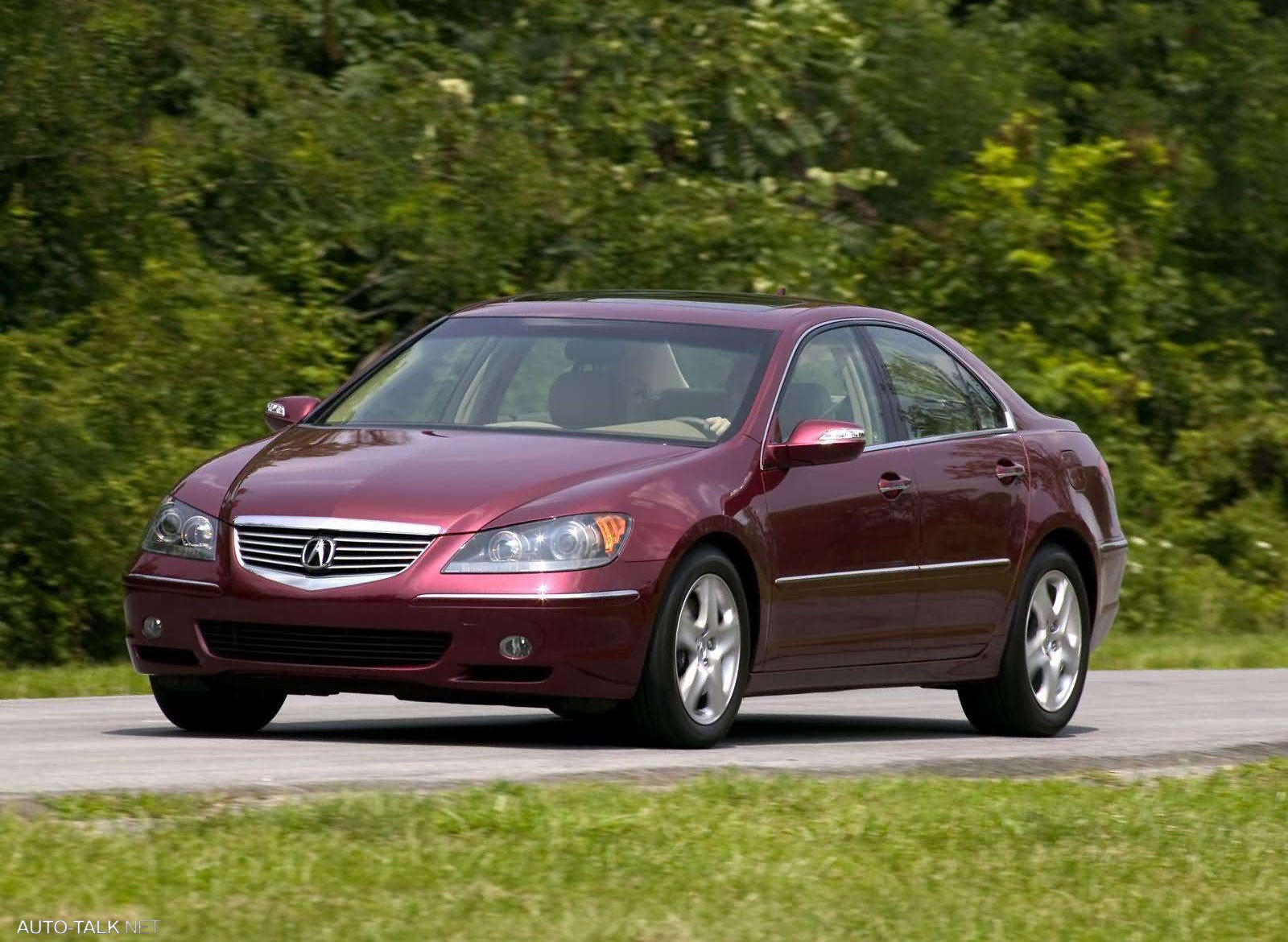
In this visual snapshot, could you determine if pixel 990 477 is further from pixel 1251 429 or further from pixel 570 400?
pixel 1251 429

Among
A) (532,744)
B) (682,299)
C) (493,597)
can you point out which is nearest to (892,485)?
(682,299)

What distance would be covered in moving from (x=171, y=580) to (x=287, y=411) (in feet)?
4.33

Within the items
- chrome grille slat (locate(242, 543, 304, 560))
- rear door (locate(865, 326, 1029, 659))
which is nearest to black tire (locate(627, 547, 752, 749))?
chrome grille slat (locate(242, 543, 304, 560))

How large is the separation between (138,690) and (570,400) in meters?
4.04

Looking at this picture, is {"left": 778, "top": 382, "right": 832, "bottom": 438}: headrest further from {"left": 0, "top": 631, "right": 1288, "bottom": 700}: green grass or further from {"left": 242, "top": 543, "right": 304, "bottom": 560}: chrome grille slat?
{"left": 0, "top": 631, "right": 1288, "bottom": 700}: green grass

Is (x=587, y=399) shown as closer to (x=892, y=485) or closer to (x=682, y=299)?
(x=682, y=299)

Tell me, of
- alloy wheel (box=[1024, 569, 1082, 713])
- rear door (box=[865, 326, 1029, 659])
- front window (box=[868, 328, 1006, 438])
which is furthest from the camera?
alloy wheel (box=[1024, 569, 1082, 713])

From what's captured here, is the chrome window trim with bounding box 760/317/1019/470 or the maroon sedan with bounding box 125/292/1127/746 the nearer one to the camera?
the maroon sedan with bounding box 125/292/1127/746

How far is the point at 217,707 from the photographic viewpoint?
9516 mm

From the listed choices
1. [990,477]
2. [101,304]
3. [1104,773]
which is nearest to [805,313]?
[990,477]

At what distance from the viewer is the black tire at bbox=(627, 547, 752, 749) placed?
8797 millimetres

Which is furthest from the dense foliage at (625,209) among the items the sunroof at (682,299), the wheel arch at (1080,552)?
the wheel arch at (1080,552)

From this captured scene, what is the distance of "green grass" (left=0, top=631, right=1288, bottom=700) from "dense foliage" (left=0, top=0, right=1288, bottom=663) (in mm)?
1185

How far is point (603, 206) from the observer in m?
20.8
